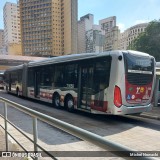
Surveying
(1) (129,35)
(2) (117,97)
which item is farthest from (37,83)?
(1) (129,35)

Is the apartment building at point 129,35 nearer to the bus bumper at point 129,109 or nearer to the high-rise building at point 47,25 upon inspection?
the high-rise building at point 47,25

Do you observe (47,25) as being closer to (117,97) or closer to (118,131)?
(117,97)

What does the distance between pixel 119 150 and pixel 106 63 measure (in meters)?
7.91

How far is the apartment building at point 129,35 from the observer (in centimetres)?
6485

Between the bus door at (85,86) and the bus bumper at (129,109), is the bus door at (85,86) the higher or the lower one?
the higher one

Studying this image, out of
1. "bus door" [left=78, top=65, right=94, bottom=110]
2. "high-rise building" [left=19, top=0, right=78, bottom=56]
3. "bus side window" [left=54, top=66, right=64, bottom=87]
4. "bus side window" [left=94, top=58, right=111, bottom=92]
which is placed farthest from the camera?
"high-rise building" [left=19, top=0, right=78, bottom=56]

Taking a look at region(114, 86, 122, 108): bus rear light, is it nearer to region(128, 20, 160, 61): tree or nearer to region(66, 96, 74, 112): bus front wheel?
region(66, 96, 74, 112): bus front wheel

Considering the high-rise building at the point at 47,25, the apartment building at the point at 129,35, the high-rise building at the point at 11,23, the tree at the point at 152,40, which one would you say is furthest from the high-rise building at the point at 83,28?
the high-rise building at the point at 11,23

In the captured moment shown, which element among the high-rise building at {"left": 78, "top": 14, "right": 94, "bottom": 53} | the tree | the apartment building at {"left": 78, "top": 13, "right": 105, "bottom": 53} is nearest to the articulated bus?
the tree

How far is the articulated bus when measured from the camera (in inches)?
360

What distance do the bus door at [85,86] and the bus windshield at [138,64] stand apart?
68.9 inches

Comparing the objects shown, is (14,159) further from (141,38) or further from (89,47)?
(89,47)

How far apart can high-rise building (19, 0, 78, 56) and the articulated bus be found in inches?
3026

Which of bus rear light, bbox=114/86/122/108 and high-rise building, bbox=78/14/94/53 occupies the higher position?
high-rise building, bbox=78/14/94/53
